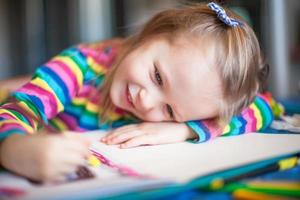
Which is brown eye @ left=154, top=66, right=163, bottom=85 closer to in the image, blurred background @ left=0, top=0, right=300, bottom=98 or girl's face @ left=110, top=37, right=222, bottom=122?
girl's face @ left=110, top=37, right=222, bottom=122

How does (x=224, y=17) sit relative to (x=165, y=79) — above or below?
above

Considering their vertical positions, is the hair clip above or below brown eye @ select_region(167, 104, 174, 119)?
above

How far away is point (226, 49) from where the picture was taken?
0.77 metres

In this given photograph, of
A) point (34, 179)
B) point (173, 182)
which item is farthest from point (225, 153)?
point (34, 179)

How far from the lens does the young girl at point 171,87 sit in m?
0.75

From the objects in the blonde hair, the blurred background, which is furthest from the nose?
the blurred background

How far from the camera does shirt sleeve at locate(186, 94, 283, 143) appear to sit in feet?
2.55

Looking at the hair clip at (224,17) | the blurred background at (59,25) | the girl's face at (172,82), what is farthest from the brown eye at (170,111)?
the blurred background at (59,25)

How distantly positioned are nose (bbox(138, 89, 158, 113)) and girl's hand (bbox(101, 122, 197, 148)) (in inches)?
1.7

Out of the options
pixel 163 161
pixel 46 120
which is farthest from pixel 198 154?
pixel 46 120

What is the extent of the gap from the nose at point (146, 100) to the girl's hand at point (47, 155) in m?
0.27

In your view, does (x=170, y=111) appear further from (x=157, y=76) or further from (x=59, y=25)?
(x=59, y=25)

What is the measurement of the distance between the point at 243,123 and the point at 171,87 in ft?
0.66

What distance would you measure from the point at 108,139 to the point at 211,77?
0.23 metres
